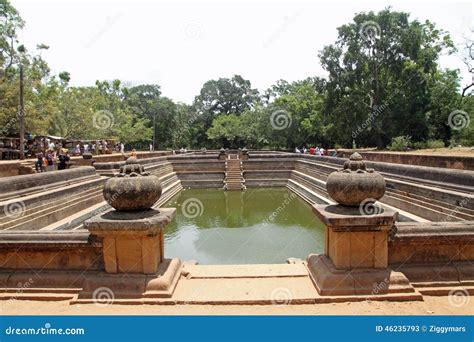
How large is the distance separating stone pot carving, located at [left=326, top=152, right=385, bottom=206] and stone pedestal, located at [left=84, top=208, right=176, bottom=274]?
1969 millimetres

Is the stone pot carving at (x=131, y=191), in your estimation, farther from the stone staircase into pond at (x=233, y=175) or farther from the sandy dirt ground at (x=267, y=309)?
the stone staircase into pond at (x=233, y=175)

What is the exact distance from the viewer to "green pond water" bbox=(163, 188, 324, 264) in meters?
7.82

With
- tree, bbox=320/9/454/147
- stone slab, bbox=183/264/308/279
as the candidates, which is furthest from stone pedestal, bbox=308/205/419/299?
tree, bbox=320/9/454/147

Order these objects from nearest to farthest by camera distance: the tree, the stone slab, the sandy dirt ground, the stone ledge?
the sandy dirt ground, the stone ledge, the stone slab, the tree

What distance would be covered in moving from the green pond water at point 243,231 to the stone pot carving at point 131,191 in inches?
146

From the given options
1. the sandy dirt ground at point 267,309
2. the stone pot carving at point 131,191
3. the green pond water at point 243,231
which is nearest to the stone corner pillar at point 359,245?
the sandy dirt ground at point 267,309

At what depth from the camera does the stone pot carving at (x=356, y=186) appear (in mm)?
3861

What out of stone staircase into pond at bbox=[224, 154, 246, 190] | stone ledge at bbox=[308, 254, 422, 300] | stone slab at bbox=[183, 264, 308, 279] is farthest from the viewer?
stone staircase into pond at bbox=[224, 154, 246, 190]

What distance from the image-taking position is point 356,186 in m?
3.86

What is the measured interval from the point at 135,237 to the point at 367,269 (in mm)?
2509

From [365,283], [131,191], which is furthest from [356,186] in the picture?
[131,191]

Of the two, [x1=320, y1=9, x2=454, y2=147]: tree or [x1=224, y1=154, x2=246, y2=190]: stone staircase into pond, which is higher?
[x1=320, y1=9, x2=454, y2=147]: tree

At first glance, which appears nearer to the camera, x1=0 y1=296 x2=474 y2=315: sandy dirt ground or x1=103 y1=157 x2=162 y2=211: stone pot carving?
x1=0 y1=296 x2=474 y2=315: sandy dirt ground

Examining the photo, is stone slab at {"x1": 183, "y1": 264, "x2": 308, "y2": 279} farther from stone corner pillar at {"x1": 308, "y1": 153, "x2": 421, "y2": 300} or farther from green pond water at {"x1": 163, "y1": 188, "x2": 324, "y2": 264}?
green pond water at {"x1": 163, "y1": 188, "x2": 324, "y2": 264}
